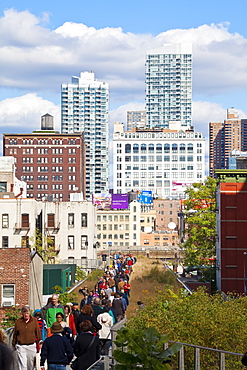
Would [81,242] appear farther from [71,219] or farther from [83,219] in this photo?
[71,219]

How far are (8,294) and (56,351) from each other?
55.1 ft

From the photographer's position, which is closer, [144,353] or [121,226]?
[144,353]

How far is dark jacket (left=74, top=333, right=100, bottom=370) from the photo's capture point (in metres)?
15.2

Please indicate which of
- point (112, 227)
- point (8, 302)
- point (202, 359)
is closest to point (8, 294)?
point (8, 302)

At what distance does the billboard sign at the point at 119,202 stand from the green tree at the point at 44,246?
108248mm

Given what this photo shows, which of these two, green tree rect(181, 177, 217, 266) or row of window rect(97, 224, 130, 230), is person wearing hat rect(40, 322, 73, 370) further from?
row of window rect(97, 224, 130, 230)

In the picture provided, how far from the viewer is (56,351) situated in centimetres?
1506

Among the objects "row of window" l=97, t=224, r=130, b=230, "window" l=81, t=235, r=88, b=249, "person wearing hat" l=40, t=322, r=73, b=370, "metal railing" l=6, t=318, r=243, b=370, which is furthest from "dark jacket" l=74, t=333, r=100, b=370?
"row of window" l=97, t=224, r=130, b=230

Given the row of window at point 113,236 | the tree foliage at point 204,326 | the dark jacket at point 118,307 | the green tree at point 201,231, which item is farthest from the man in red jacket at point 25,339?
the row of window at point 113,236

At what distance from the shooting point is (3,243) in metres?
78.3

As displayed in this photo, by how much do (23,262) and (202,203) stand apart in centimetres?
4470

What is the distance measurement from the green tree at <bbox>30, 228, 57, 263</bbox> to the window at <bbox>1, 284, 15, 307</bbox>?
42.6 m

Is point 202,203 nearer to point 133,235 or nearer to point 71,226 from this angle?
point 71,226

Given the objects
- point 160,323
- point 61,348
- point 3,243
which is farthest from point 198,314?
point 3,243
